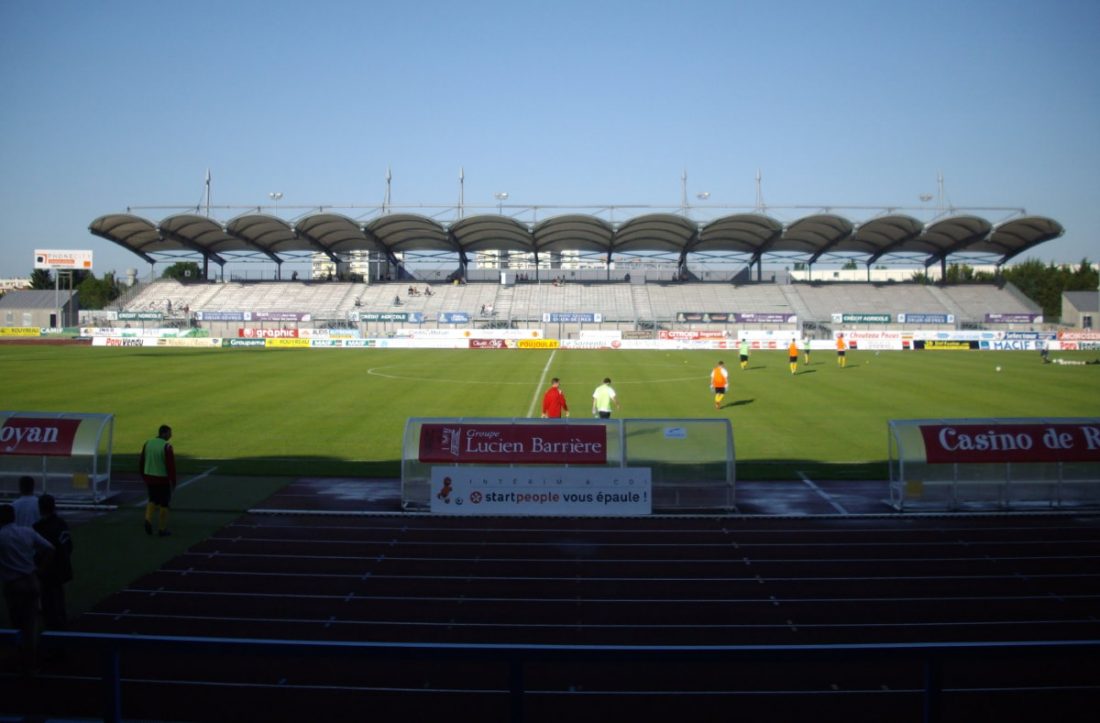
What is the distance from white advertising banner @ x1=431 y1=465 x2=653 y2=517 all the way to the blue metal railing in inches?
395

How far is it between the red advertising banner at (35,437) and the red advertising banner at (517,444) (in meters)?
6.07

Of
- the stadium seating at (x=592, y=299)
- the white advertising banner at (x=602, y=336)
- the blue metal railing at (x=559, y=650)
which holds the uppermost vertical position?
the stadium seating at (x=592, y=299)

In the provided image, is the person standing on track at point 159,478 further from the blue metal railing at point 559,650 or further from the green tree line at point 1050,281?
the green tree line at point 1050,281

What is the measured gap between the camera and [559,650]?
10.1 ft

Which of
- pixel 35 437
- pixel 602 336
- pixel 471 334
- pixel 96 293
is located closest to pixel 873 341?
pixel 602 336

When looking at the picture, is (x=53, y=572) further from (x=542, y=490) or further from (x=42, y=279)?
(x=42, y=279)

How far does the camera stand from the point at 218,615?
8.78m

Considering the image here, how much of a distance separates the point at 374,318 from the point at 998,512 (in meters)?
62.7

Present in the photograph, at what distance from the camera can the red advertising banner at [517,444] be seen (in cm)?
1351

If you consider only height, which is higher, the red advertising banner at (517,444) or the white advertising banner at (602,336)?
the white advertising banner at (602,336)

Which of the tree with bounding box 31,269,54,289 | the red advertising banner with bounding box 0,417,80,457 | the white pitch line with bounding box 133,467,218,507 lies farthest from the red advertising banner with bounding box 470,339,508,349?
the tree with bounding box 31,269,54,289

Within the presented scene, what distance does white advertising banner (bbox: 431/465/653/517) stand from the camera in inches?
524

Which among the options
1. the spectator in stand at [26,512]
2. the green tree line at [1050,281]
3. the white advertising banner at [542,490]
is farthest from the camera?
the green tree line at [1050,281]

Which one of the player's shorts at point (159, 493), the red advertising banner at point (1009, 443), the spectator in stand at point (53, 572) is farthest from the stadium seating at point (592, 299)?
the spectator in stand at point (53, 572)
